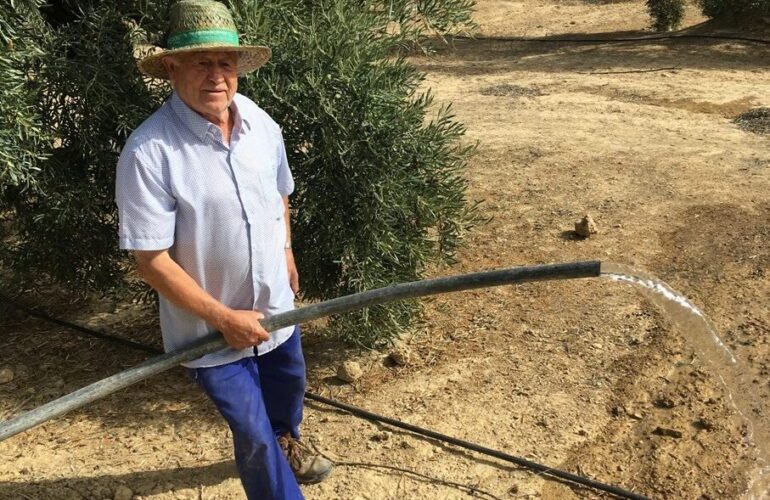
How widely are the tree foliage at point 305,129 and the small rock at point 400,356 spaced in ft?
0.39

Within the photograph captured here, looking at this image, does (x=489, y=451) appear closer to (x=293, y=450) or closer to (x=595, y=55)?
(x=293, y=450)

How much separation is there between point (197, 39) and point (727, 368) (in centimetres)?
374

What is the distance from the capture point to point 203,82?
9.27ft

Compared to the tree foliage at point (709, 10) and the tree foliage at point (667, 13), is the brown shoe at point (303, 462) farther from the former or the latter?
the tree foliage at point (667, 13)

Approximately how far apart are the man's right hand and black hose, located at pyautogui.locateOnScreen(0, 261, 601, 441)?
4cm

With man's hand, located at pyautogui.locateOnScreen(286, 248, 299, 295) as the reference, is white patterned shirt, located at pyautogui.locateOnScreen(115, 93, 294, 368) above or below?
above

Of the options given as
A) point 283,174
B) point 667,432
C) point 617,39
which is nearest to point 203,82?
point 283,174

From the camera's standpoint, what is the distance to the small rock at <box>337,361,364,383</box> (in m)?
4.83

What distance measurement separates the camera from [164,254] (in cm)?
274

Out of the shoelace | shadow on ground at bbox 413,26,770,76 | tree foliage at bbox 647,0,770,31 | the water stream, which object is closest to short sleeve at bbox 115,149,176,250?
the shoelace

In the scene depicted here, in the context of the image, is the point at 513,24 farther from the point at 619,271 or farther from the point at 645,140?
the point at 619,271

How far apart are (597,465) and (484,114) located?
7.38 m

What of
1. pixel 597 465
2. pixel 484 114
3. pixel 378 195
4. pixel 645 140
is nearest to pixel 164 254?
pixel 378 195

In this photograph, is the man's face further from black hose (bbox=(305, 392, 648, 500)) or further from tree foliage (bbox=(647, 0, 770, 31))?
tree foliage (bbox=(647, 0, 770, 31))
